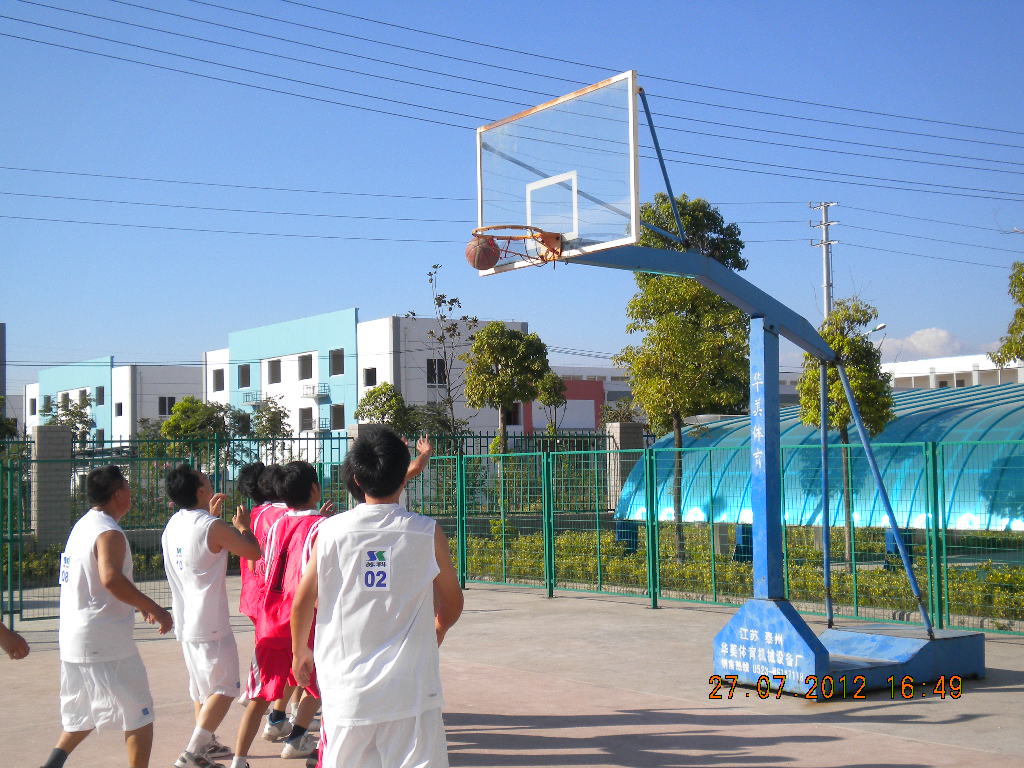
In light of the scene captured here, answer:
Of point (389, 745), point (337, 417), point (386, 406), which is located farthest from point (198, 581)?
point (337, 417)

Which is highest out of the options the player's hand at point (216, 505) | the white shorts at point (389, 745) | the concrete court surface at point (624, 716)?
the player's hand at point (216, 505)

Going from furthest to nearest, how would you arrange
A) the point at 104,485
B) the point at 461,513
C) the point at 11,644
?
the point at 461,513 < the point at 104,485 < the point at 11,644

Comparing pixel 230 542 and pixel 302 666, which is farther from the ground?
pixel 230 542

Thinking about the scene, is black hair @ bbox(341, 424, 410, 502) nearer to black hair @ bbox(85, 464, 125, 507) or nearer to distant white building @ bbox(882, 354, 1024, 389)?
black hair @ bbox(85, 464, 125, 507)

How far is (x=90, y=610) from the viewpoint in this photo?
5.33 m

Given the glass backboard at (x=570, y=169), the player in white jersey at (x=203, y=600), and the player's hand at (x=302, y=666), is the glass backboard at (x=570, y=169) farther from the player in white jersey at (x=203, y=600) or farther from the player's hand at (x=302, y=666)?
the player's hand at (x=302, y=666)

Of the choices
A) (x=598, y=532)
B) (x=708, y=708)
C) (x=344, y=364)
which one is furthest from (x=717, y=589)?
(x=344, y=364)

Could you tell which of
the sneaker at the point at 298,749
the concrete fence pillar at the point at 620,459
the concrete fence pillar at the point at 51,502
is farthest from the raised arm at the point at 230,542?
the concrete fence pillar at the point at 51,502

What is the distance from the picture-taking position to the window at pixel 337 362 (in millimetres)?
46375

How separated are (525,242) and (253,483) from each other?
299 cm

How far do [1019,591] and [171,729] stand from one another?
26.3 feet

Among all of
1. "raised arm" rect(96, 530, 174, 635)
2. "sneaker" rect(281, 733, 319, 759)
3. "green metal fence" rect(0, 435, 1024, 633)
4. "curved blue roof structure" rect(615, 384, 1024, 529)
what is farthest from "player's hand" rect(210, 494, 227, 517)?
"green metal fence" rect(0, 435, 1024, 633)
